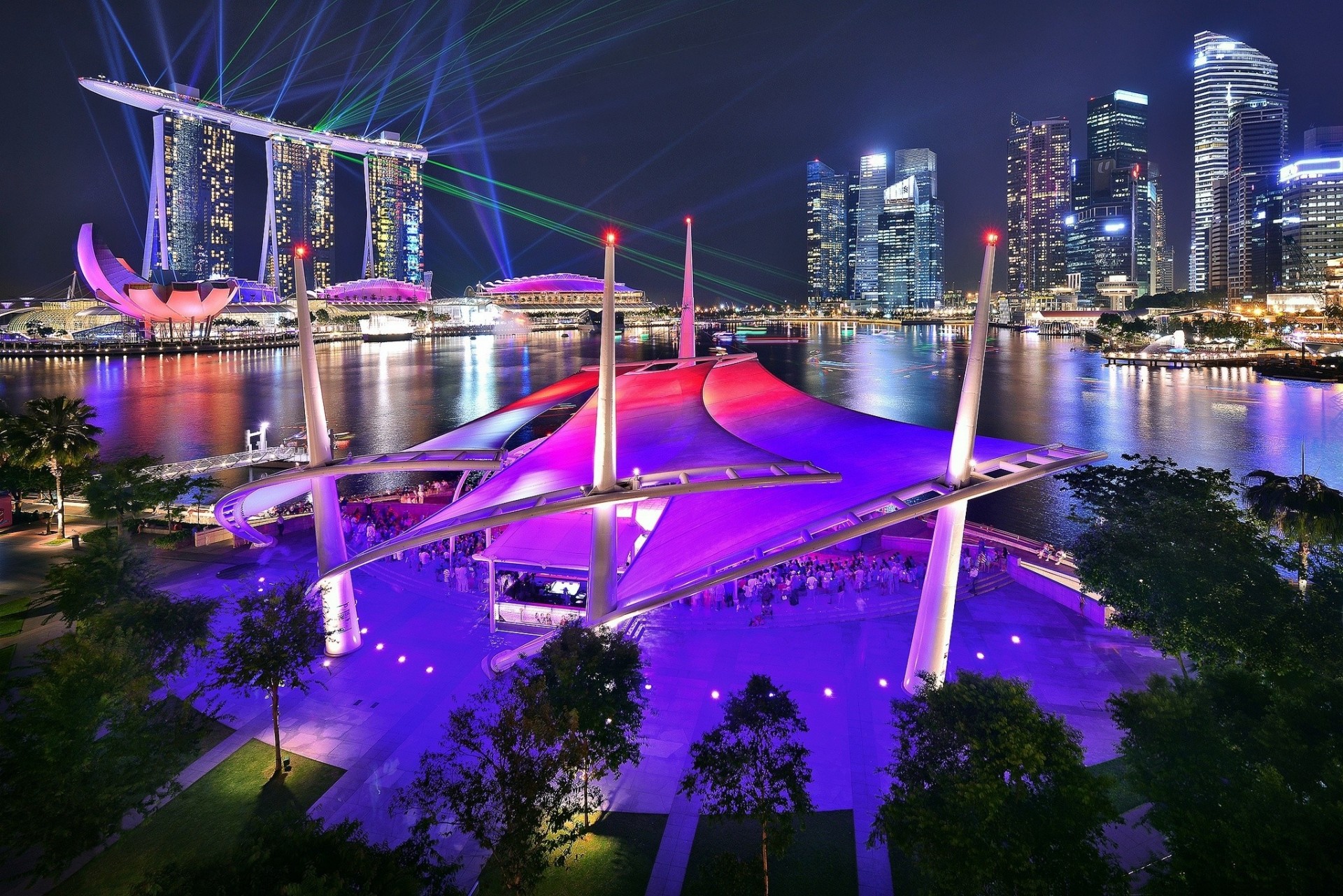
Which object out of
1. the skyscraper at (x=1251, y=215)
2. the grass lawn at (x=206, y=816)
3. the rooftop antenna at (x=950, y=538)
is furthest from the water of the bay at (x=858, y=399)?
the skyscraper at (x=1251, y=215)

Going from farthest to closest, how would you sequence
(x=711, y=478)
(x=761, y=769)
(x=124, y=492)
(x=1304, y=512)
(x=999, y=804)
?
(x=124, y=492), (x=1304, y=512), (x=711, y=478), (x=761, y=769), (x=999, y=804)

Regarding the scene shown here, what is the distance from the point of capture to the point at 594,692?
962 centimetres

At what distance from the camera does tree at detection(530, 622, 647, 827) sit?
9.20m

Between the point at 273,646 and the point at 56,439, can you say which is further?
the point at 56,439

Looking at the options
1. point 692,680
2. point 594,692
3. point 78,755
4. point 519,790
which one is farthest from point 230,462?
point 519,790

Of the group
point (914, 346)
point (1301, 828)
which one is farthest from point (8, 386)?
point (914, 346)

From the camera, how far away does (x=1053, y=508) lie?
3188 centimetres

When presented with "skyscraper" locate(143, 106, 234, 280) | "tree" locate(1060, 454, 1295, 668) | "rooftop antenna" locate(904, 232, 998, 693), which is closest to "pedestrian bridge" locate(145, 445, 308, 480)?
"rooftop antenna" locate(904, 232, 998, 693)

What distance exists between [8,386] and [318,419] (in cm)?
7407

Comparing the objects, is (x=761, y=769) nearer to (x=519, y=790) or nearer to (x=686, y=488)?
(x=519, y=790)

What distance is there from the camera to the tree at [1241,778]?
20.1 ft

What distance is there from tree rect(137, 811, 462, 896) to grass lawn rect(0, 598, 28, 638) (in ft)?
42.2

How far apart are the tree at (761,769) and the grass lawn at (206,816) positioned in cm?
566

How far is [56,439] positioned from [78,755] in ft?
62.2
